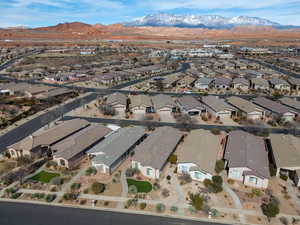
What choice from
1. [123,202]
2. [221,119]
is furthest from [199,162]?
[221,119]

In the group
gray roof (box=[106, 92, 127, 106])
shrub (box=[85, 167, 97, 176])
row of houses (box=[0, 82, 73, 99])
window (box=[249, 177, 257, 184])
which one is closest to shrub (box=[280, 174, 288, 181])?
window (box=[249, 177, 257, 184])

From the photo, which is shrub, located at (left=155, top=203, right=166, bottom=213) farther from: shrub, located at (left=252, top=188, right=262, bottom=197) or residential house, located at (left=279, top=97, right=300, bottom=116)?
residential house, located at (left=279, top=97, right=300, bottom=116)

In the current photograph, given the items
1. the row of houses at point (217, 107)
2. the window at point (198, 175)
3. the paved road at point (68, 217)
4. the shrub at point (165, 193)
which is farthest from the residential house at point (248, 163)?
the row of houses at point (217, 107)

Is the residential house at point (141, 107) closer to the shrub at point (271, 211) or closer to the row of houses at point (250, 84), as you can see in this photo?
the row of houses at point (250, 84)

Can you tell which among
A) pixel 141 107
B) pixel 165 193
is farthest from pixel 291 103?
pixel 165 193

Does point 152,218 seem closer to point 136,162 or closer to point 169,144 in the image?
point 136,162
